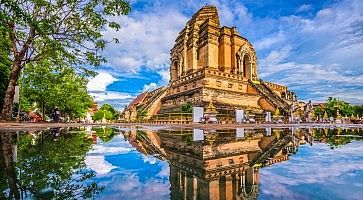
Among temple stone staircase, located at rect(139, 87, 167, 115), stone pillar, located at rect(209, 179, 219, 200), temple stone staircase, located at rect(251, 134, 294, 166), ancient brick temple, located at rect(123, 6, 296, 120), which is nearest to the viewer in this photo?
stone pillar, located at rect(209, 179, 219, 200)

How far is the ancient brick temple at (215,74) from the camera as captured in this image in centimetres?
3056

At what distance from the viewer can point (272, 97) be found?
33.8 metres

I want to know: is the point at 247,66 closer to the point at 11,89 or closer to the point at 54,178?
the point at 11,89

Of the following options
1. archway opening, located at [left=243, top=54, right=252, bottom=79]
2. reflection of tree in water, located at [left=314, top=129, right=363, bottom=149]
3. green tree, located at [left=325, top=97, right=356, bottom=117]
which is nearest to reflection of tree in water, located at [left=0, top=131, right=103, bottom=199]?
reflection of tree in water, located at [left=314, top=129, right=363, bottom=149]

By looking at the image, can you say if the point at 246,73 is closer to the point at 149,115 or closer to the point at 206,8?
the point at 206,8

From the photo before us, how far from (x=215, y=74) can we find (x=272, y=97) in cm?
804

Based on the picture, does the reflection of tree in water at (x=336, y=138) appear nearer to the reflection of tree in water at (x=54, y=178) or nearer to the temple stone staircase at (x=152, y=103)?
the reflection of tree in water at (x=54, y=178)

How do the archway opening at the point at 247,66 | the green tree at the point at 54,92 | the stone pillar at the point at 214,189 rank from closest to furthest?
1. the stone pillar at the point at 214,189
2. the green tree at the point at 54,92
3. the archway opening at the point at 247,66

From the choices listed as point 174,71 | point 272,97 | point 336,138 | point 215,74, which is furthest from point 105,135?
point 174,71

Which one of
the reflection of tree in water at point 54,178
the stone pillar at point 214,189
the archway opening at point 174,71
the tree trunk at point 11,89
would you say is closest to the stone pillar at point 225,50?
the archway opening at point 174,71

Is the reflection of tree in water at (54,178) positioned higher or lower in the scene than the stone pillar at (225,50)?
lower

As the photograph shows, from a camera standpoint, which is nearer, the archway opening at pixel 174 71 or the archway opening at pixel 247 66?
the archway opening at pixel 247 66

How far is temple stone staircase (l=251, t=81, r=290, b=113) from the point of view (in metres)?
31.5

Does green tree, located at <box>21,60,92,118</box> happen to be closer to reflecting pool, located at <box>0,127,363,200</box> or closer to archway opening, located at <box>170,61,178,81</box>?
archway opening, located at <box>170,61,178,81</box>
